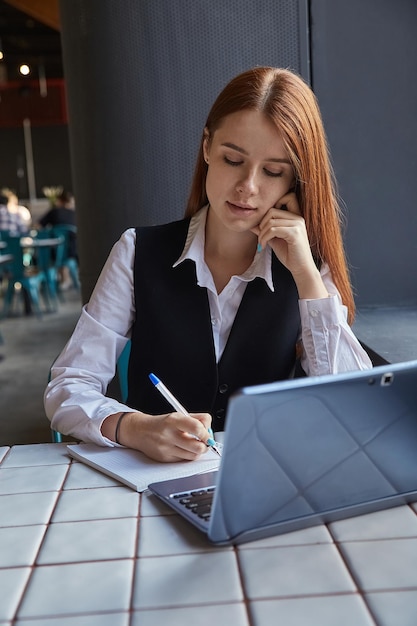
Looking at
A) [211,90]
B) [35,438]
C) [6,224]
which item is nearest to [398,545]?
[211,90]

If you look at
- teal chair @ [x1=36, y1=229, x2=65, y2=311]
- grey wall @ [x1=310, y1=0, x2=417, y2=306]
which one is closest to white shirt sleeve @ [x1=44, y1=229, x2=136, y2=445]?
grey wall @ [x1=310, y1=0, x2=417, y2=306]

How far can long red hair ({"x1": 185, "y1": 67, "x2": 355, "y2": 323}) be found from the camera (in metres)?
1.49

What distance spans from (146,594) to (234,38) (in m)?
2.01

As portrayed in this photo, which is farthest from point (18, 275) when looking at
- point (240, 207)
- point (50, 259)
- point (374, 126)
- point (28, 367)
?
point (240, 207)

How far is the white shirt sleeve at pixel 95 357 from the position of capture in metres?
1.35

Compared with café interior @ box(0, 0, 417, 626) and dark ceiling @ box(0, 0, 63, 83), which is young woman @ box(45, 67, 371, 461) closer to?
café interior @ box(0, 0, 417, 626)

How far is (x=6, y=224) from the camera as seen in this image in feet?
32.6

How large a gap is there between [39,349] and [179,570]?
574cm

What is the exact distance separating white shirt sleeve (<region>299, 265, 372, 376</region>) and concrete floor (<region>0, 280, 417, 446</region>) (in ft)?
0.84

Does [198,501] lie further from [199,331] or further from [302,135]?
[302,135]

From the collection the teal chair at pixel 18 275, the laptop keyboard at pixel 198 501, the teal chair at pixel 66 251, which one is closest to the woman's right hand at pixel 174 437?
the laptop keyboard at pixel 198 501

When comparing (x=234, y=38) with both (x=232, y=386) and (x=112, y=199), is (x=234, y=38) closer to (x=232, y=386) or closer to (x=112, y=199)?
(x=112, y=199)

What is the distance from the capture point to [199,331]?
165 centimetres

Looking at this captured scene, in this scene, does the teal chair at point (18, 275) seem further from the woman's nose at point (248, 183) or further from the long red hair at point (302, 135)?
the woman's nose at point (248, 183)
